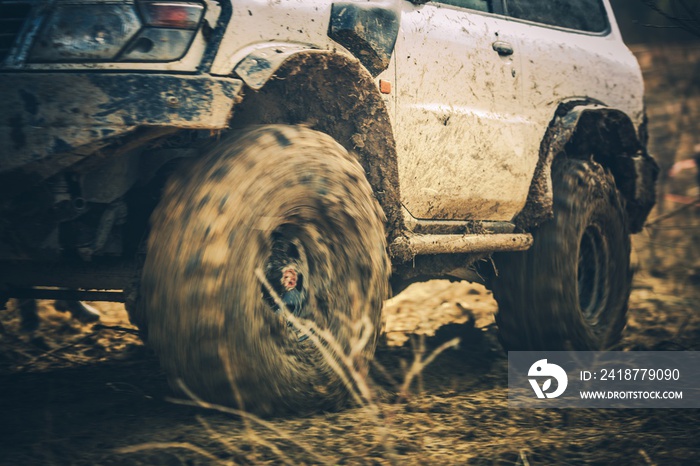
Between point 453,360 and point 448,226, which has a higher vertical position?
point 448,226

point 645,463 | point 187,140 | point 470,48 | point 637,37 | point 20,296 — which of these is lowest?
point 645,463

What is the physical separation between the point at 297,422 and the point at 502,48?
210cm

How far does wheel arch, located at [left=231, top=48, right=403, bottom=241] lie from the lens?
9.88ft

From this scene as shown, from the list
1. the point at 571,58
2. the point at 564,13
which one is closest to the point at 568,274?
the point at 571,58

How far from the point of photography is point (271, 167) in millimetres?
2764

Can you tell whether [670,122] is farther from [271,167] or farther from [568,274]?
[271,167]

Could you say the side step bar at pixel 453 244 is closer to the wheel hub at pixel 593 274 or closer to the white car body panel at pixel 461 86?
the white car body panel at pixel 461 86

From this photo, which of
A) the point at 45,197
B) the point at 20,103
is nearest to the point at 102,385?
the point at 45,197

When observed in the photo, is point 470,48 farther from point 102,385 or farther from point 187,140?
point 102,385

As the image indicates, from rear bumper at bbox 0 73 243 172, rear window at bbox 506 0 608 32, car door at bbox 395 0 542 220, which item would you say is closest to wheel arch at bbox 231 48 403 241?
car door at bbox 395 0 542 220

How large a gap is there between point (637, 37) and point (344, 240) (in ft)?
33.6

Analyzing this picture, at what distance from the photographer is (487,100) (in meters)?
3.87

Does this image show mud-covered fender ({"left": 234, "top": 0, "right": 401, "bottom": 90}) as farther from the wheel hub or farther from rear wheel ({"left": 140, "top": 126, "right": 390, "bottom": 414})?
the wheel hub

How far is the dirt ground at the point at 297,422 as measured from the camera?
2.51 m
